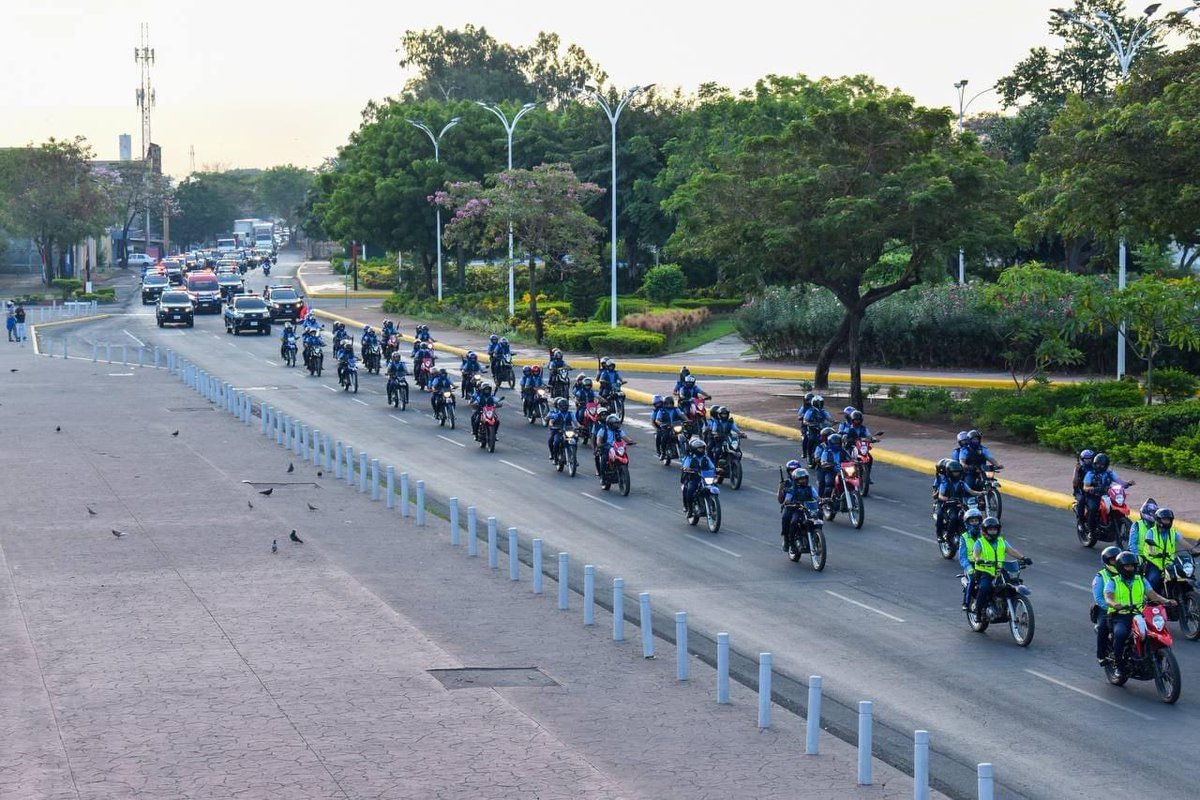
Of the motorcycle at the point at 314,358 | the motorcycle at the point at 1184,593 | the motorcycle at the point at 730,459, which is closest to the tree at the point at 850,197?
the motorcycle at the point at 730,459

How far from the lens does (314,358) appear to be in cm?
4891

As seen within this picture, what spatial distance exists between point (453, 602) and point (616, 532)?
5453 mm

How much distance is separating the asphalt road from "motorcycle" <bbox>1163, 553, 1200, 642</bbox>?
0.46 metres

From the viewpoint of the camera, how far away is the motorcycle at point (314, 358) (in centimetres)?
4878

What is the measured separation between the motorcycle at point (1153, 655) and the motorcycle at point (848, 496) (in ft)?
30.0

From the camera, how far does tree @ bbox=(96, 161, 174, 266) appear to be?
14955cm

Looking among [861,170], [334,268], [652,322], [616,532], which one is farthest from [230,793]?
[334,268]

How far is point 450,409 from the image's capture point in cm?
3650

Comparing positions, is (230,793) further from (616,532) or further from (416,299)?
(416,299)

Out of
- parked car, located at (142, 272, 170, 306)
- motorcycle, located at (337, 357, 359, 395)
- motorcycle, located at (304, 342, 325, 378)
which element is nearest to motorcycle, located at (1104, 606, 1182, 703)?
motorcycle, located at (337, 357, 359, 395)

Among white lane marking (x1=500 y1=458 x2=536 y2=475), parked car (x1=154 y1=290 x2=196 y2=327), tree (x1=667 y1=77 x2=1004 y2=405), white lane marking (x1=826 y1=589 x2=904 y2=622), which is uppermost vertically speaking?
tree (x1=667 y1=77 x2=1004 y2=405)

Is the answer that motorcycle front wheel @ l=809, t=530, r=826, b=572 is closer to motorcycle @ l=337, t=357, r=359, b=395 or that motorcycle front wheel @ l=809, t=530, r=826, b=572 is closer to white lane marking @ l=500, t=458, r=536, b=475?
white lane marking @ l=500, t=458, r=536, b=475

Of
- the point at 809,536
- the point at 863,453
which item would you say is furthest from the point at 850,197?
the point at 809,536

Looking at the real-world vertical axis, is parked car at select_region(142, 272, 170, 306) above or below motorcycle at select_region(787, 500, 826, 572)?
above
